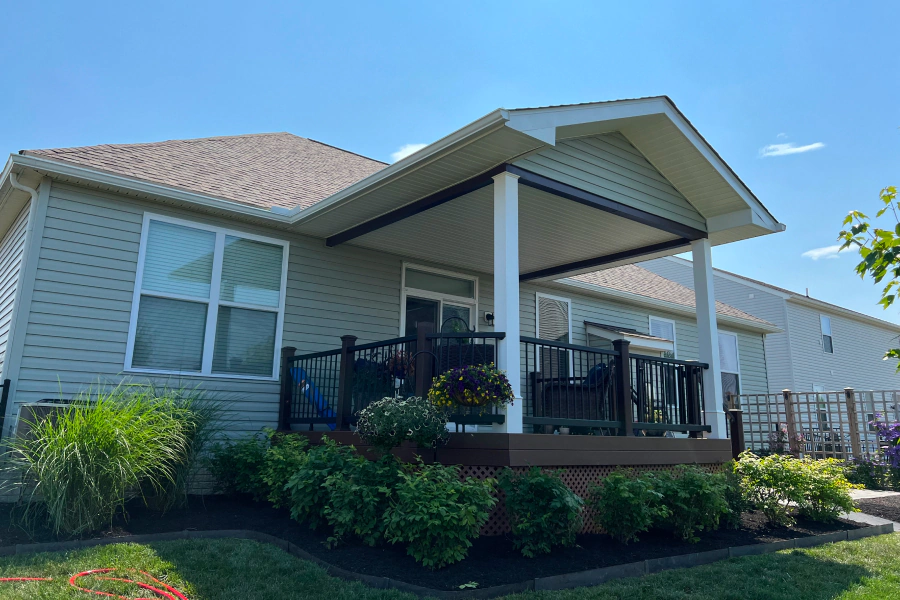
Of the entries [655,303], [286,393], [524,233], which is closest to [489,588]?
[286,393]

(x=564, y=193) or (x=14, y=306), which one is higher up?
(x=564, y=193)

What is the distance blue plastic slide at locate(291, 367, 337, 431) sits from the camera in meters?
7.12

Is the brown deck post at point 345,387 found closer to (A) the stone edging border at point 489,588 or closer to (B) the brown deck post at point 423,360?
(B) the brown deck post at point 423,360

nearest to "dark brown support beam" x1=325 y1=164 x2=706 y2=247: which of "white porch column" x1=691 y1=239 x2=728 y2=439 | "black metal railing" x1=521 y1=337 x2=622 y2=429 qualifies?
"white porch column" x1=691 y1=239 x2=728 y2=439

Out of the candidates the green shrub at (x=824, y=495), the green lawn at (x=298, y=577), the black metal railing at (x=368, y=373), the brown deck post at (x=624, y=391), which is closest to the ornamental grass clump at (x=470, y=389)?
the black metal railing at (x=368, y=373)

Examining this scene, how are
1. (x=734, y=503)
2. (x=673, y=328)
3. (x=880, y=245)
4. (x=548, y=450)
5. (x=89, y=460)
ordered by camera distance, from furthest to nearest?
1. (x=673, y=328)
2. (x=734, y=503)
3. (x=548, y=450)
4. (x=89, y=460)
5. (x=880, y=245)

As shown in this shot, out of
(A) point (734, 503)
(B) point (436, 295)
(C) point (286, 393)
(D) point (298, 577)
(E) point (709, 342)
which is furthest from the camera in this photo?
(B) point (436, 295)

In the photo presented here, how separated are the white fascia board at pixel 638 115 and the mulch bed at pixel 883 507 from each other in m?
3.54

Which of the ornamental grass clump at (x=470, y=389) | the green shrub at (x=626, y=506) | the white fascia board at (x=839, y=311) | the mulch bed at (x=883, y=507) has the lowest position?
the mulch bed at (x=883, y=507)

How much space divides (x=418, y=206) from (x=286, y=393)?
8.90ft

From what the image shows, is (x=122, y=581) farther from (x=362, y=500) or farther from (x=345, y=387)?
(x=345, y=387)

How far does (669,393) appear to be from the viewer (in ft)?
24.2

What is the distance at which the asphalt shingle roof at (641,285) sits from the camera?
493 inches

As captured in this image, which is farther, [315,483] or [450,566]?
[315,483]
